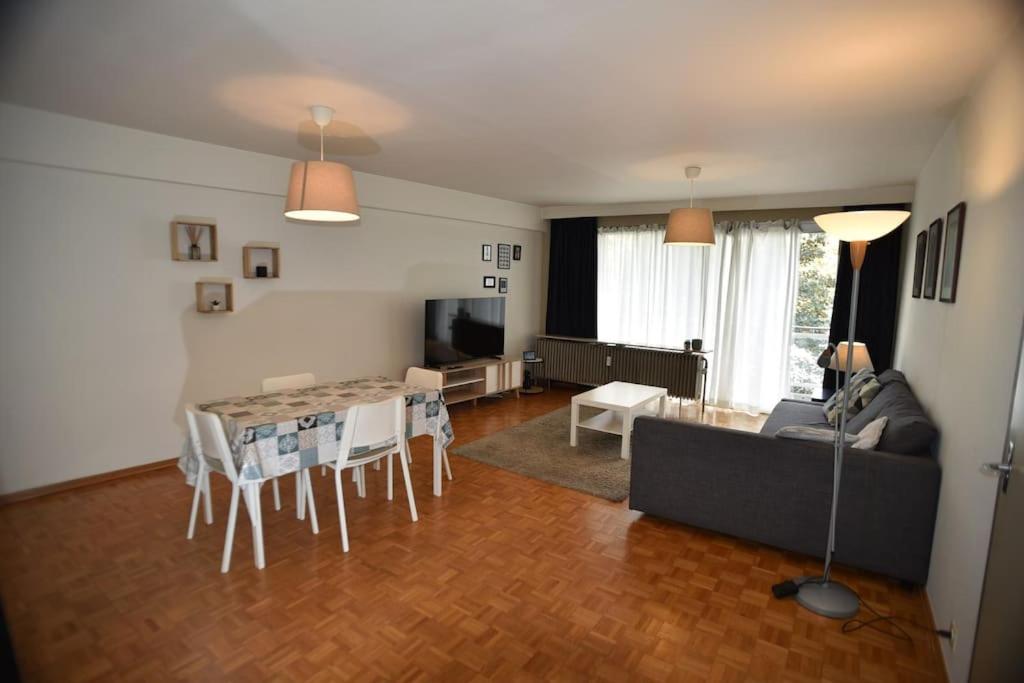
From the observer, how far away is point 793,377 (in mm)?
5926

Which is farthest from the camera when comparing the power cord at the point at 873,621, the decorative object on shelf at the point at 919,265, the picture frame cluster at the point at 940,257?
the decorative object on shelf at the point at 919,265

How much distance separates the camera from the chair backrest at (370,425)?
9.44 feet

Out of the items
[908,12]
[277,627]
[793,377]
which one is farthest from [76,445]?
[793,377]

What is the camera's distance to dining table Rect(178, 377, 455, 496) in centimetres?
264

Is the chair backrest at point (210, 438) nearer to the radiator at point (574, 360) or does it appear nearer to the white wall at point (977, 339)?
the white wall at point (977, 339)

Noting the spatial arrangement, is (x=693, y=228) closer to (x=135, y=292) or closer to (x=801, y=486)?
(x=801, y=486)

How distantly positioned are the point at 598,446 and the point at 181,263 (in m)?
3.60

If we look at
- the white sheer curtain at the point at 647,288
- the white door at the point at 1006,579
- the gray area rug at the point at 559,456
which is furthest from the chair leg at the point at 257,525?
the white sheer curtain at the point at 647,288

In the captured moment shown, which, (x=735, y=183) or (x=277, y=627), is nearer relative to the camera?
(x=277, y=627)

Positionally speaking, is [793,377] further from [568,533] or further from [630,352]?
[568,533]

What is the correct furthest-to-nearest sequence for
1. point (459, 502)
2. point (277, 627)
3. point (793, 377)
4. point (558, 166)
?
point (793, 377) → point (558, 166) → point (459, 502) → point (277, 627)

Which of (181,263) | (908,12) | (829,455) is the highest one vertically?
(908,12)

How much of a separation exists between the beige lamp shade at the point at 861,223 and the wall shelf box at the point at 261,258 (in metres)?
3.86

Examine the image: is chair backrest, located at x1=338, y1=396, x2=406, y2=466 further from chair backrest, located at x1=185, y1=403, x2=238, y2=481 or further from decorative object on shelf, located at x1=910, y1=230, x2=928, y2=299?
decorative object on shelf, located at x1=910, y1=230, x2=928, y2=299
